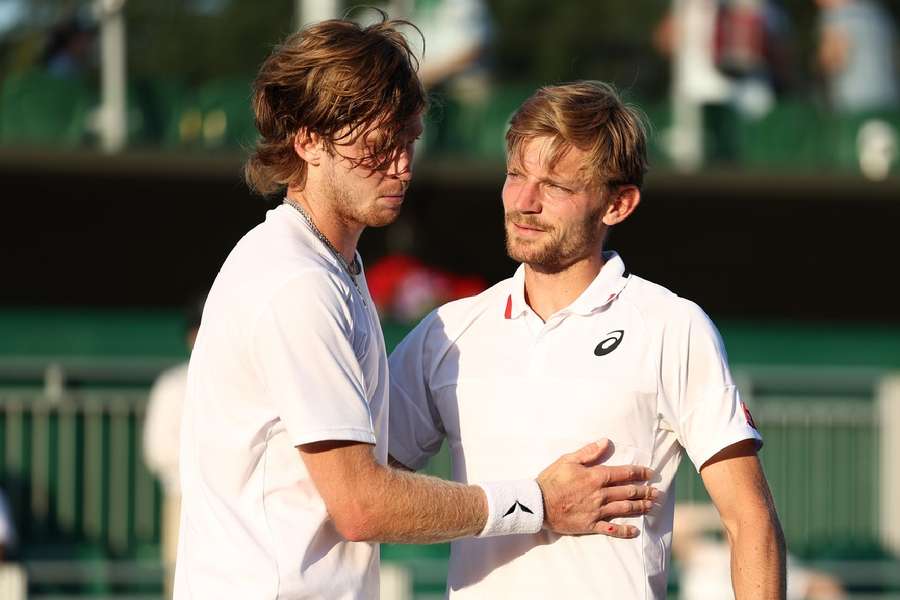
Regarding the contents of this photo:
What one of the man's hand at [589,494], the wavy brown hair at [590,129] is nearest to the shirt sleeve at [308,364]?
the man's hand at [589,494]

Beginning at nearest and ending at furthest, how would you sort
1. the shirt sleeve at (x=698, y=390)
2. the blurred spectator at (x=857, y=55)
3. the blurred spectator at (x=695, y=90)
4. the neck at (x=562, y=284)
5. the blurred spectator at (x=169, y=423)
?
the shirt sleeve at (x=698, y=390)
the neck at (x=562, y=284)
the blurred spectator at (x=169, y=423)
the blurred spectator at (x=857, y=55)
the blurred spectator at (x=695, y=90)

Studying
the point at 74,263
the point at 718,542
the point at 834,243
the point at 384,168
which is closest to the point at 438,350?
the point at 384,168

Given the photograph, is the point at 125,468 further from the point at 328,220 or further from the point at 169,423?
the point at 328,220

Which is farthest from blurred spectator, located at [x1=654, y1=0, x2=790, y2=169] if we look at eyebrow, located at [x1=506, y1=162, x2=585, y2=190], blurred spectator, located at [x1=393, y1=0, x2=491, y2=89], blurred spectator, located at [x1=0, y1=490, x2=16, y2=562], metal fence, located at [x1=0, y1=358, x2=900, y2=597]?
eyebrow, located at [x1=506, y1=162, x2=585, y2=190]

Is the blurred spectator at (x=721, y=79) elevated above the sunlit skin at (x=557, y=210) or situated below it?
above

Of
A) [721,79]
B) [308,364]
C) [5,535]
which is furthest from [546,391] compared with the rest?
[721,79]

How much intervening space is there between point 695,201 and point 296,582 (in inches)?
346

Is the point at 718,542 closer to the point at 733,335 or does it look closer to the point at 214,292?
the point at 733,335

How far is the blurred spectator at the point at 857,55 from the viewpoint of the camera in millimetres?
10430

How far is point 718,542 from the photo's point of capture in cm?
885

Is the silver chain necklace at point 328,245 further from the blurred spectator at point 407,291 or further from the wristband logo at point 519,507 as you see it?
the blurred spectator at point 407,291

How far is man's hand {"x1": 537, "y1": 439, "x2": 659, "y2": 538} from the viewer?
3.17m

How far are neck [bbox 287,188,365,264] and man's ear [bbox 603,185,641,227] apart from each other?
1.88 ft

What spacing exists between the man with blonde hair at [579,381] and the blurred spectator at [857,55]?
24.5 ft
